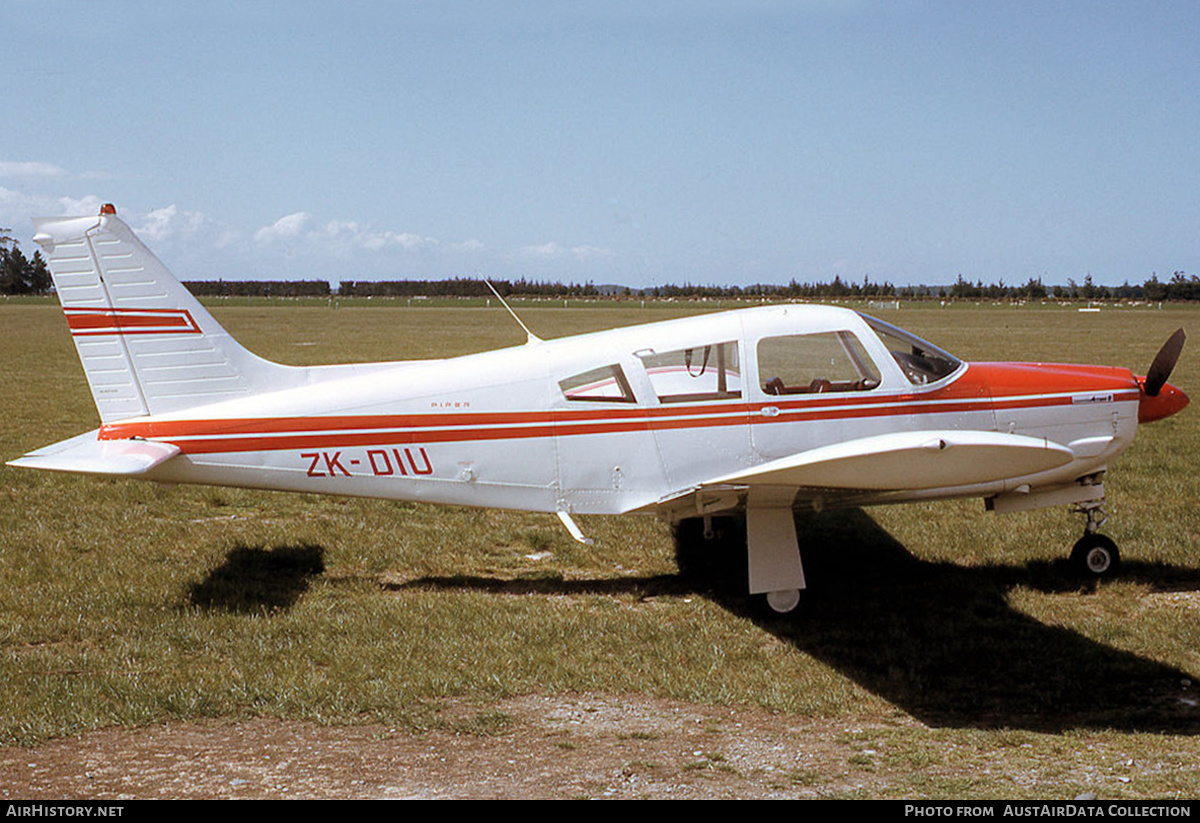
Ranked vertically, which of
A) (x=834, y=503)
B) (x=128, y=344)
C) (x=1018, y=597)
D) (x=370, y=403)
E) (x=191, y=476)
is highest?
(x=128, y=344)

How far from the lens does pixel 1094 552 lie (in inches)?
318

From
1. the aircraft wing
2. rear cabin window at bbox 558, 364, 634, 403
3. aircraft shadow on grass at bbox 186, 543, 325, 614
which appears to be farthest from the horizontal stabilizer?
the aircraft wing

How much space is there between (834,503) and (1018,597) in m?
1.80

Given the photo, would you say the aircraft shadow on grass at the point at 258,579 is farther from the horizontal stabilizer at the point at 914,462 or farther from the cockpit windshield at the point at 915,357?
the cockpit windshield at the point at 915,357

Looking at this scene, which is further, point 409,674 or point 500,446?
point 500,446

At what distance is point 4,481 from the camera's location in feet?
38.3

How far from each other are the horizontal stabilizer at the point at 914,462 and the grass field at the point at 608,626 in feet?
4.38

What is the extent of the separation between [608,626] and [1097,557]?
14.1 feet

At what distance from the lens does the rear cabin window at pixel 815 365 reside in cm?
725

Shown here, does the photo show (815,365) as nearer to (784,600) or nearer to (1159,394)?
(784,600)

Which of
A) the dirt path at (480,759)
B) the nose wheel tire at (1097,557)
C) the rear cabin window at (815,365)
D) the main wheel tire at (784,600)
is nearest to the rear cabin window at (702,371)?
the rear cabin window at (815,365)

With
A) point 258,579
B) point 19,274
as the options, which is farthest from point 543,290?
point 258,579
